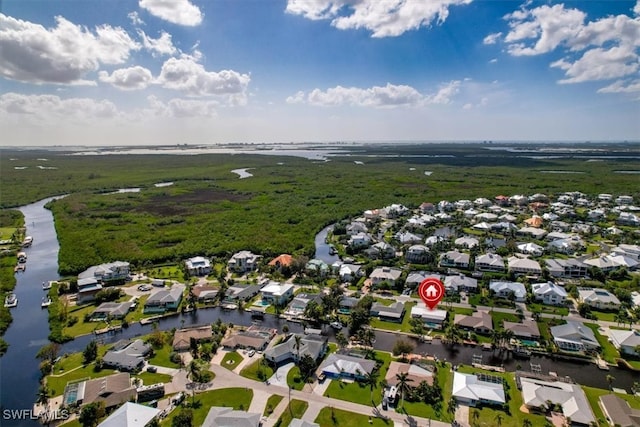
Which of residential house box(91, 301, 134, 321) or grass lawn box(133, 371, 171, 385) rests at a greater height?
grass lawn box(133, 371, 171, 385)

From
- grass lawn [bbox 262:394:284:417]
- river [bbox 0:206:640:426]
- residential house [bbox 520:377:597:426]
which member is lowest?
river [bbox 0:206:640:426]

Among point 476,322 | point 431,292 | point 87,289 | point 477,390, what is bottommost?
point 87,289

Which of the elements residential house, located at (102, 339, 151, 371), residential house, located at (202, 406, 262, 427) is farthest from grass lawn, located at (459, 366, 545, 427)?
residential house, located at (102, 339, 151, 371)

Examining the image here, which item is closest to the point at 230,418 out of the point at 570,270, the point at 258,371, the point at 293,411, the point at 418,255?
the point at 293,411

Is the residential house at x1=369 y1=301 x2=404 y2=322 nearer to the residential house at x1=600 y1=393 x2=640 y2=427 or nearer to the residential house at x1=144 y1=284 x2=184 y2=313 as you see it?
the residential house at x1=600 y1=393 x2=640 y2=427

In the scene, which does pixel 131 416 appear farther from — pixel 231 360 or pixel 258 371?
pixel 258 371

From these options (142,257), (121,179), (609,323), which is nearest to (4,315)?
(142,257)

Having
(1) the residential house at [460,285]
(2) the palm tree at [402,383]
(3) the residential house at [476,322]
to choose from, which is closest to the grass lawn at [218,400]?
(2) the palm tree at [402,383]
